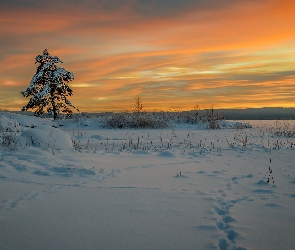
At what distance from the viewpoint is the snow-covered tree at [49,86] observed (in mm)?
23844

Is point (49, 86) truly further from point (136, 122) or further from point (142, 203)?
point (142, 203)

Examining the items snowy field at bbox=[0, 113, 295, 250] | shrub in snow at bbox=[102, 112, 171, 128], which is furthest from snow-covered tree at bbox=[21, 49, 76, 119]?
snowy field at bbox=[0, 113, 295, 250]

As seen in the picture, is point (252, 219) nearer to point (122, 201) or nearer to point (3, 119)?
point (122, 201)

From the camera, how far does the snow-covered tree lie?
23.8 metres

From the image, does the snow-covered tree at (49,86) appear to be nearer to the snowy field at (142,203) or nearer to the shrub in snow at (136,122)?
the shrub in snow at (136,122)

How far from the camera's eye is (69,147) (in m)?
7.55

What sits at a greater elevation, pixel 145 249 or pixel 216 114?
pixel 216 114

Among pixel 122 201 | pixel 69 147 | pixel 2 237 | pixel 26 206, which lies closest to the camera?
pixel 2 237

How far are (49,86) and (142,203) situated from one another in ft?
74.5

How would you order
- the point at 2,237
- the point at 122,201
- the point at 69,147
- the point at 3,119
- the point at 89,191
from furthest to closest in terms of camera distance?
the point at 3,119 < the point at 69,147 < the point at 89,191 < the point at 122,201 < the point at 2,237

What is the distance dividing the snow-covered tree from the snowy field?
19.0m

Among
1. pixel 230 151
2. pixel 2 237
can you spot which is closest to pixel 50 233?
pixel 2 237

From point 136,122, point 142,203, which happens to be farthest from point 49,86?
point 142,203

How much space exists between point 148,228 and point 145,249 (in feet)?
1.23
